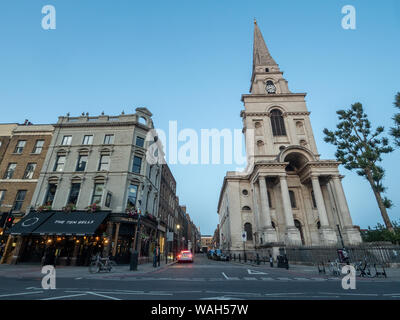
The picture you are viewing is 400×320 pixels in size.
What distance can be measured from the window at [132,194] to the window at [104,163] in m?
3.42

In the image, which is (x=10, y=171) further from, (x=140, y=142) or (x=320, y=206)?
(x=320, y=206)

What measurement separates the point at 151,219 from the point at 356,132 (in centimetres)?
2996

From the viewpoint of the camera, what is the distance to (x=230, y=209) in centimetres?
3828

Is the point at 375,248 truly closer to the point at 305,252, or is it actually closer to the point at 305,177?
the point at 305,252

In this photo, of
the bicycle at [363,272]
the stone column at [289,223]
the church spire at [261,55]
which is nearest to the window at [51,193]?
the bicycle at [363,272]

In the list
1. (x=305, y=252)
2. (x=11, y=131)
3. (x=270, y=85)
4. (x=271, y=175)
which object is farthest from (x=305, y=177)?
(x=11, y=131)

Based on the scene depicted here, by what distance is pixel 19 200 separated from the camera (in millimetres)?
21234

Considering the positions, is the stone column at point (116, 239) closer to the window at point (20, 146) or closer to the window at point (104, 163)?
the window at point (104, 163)

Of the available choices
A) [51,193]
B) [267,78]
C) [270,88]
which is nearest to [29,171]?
[51,193]

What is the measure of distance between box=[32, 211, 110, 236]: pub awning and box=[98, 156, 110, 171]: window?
5.01 meters

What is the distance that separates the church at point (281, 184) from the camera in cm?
2878

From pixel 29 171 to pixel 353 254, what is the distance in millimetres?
36124

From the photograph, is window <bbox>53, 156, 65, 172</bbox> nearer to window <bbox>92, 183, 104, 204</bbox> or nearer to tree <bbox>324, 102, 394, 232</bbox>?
window <bbox>92, 183, 104, 204</bbox>
